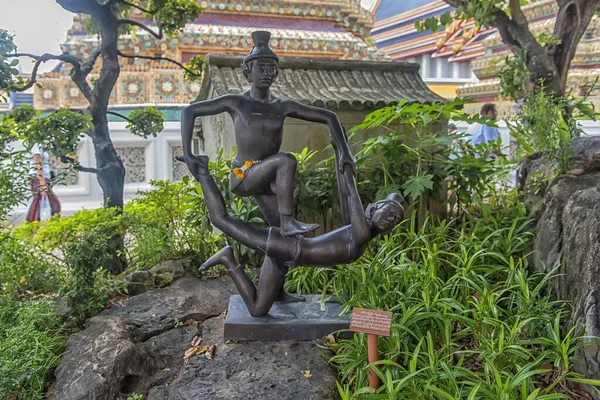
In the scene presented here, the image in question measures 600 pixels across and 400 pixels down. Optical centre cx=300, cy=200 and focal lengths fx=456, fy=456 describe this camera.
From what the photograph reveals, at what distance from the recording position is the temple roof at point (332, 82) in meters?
3.72

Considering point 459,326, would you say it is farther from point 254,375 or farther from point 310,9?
point 310,9

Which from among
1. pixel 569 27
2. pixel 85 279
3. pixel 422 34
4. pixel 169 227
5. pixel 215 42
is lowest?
pixel 85 279

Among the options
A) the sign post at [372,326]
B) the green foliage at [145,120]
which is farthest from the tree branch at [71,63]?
the sign post at [372,326]

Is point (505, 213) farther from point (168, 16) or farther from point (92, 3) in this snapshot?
point (92, 3)

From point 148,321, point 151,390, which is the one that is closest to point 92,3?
point 148,321

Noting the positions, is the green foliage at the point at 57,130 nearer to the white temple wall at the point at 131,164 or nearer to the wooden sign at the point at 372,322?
the wooden sign at the point at 372,322

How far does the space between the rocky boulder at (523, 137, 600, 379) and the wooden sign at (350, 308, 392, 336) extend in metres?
0.88

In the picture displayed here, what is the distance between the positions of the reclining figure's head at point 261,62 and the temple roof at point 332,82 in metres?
1.46

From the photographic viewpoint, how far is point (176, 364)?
2137mm

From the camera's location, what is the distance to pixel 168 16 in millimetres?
3928

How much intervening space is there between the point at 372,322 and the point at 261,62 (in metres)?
1.24

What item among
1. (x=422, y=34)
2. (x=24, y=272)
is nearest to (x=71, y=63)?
(x=24, y=272)

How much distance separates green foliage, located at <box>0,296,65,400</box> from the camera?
192cm

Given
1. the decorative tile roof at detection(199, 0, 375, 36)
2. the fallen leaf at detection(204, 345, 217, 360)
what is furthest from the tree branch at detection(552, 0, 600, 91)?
the decorative tile roof at detection(199, 0, 375, 36)
